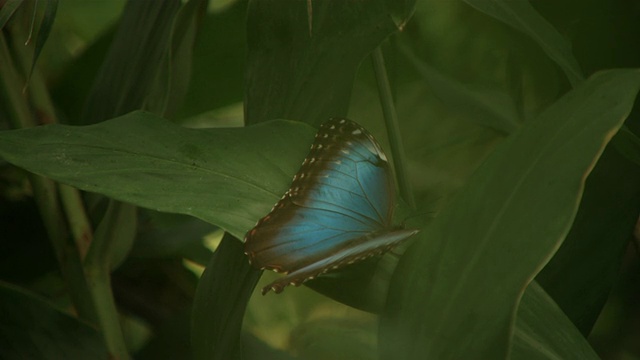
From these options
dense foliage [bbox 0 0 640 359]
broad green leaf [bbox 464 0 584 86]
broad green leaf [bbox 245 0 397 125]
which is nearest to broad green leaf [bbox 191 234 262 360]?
dense foliage [bbox 0 0 640 359]

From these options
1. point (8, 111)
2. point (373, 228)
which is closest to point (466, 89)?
point (373, 228)

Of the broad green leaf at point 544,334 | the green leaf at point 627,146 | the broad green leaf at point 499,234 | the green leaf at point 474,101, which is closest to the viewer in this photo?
the broad green leaf at point 499,234

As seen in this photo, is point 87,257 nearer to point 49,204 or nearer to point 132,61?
point 49,204

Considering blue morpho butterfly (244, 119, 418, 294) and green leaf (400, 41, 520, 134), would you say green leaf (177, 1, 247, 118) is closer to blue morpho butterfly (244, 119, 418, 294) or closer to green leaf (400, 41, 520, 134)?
green leaf (400, 41, 520, 134)

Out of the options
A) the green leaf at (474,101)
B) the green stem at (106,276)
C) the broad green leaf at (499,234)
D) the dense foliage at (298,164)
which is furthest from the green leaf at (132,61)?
the broad green leaf at (499,234)

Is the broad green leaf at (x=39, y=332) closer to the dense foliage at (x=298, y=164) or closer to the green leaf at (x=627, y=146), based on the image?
the dense foliage at (x=298, y=164)

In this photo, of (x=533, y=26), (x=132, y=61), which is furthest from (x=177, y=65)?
(x=533, y=26)
